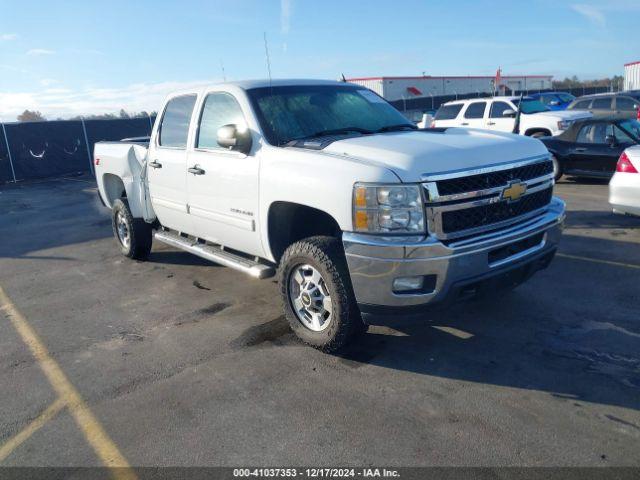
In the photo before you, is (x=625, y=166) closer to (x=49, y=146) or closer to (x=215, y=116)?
(x=215, y=116)

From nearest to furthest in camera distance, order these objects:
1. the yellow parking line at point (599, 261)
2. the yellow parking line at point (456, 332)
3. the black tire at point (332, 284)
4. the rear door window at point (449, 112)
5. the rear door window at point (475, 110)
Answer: the black tire at point (332, 284) < the yellow parking line at point (456, 332) < the yellow parking line at point (599, 261) < the rear door window at point (475, 110) < the rear door window at point (449, 112)

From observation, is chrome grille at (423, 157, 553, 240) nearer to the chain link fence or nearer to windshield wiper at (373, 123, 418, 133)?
windshield wiper at (373, 123, 418, 133)

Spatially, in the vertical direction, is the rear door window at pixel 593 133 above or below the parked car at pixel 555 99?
below

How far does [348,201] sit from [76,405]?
229 cm

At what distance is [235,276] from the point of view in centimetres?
634

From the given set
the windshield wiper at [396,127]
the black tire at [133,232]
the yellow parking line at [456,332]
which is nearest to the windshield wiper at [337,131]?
the windshield wiper at [396,127]

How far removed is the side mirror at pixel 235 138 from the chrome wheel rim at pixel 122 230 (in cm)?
323

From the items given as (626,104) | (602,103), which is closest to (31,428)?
(602,103)

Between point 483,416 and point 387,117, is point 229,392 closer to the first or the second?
point 483,416

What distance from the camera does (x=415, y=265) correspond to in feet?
11.3

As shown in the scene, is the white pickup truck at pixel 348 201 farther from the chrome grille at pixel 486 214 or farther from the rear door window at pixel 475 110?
the rear door window at pixel 475 110

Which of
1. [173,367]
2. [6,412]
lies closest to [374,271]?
[173,367]

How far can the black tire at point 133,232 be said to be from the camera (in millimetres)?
6922

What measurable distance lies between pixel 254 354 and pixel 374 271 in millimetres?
1343
